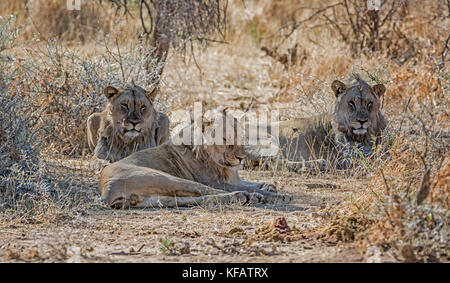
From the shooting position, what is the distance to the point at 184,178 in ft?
24.3

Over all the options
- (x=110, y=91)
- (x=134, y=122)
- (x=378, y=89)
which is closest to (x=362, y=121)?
(x=378, y=89)

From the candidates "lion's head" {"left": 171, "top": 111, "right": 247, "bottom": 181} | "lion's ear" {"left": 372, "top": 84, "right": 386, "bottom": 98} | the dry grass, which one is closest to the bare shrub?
the dry grass

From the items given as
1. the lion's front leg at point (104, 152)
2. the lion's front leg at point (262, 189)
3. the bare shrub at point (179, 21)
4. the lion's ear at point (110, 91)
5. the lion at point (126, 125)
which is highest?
the bare shrub at point (179, 21)

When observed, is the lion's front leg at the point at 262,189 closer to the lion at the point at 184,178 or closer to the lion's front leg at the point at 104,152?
the lion at the point at 184,178

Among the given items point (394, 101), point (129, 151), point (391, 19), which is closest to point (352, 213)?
point (129, 151)

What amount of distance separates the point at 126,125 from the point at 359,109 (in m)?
2.65

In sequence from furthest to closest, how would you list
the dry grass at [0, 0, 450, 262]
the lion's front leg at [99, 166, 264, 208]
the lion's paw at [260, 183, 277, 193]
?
the lion's paw at [260, 183, 277, 193] → the lion's front leg at [99, 166, 264, 208] → the dry grass at [0, 0, 450, 262]

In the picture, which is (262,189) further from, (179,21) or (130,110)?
(179,21)

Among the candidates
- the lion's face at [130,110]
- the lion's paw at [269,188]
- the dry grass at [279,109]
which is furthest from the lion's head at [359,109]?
the lion's face at [130,110]

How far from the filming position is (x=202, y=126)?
7.34 metres

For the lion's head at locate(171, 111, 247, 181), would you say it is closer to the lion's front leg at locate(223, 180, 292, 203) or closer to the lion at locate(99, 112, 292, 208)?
the lion at locate(99, 112, 292, 208)

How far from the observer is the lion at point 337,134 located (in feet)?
28.9

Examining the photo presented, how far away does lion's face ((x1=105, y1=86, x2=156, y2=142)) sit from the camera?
8.21 m

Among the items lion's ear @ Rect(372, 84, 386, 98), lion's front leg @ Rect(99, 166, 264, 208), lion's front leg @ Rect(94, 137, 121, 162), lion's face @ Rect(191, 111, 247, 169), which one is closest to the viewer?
lion's front leg @ Rect(99, 166, 264, 208)
